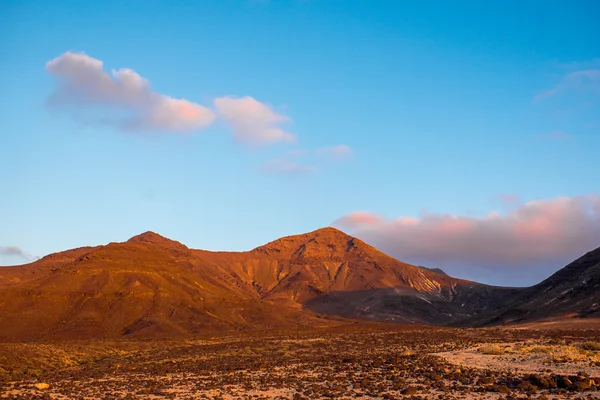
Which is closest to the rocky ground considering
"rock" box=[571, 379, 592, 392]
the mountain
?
"rock" box=[571, 379, 592, 392]

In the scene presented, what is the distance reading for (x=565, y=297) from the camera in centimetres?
13012

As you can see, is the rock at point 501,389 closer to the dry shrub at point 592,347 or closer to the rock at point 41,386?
the dry shrub at point 592,347

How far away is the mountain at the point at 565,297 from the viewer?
374ft

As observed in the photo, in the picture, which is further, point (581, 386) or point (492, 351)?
point (492, 351)

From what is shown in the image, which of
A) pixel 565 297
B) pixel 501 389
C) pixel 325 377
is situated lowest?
pixel 325 377

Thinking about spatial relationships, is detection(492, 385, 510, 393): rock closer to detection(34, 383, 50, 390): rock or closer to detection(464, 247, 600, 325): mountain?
detection(34, 383, 50, 390): rock

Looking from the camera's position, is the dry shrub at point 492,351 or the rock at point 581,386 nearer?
the rock at point 581,386

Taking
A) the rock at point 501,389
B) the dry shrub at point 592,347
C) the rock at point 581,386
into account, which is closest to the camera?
the rock at point 581,386

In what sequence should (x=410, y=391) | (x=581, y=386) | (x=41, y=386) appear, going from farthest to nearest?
(x=41, y=386)
(x=410, y=391)
(x=581, y=386)

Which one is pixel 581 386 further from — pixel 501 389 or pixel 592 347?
pixel 592 347

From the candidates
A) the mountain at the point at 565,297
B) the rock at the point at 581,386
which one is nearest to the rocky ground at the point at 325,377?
the rock at the point at 581,386

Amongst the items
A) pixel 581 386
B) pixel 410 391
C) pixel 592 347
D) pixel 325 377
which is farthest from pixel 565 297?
pixel 410 391

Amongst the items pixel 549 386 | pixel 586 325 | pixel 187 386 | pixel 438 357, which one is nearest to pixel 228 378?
pixel 187 386

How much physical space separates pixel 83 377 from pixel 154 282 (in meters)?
88.2
